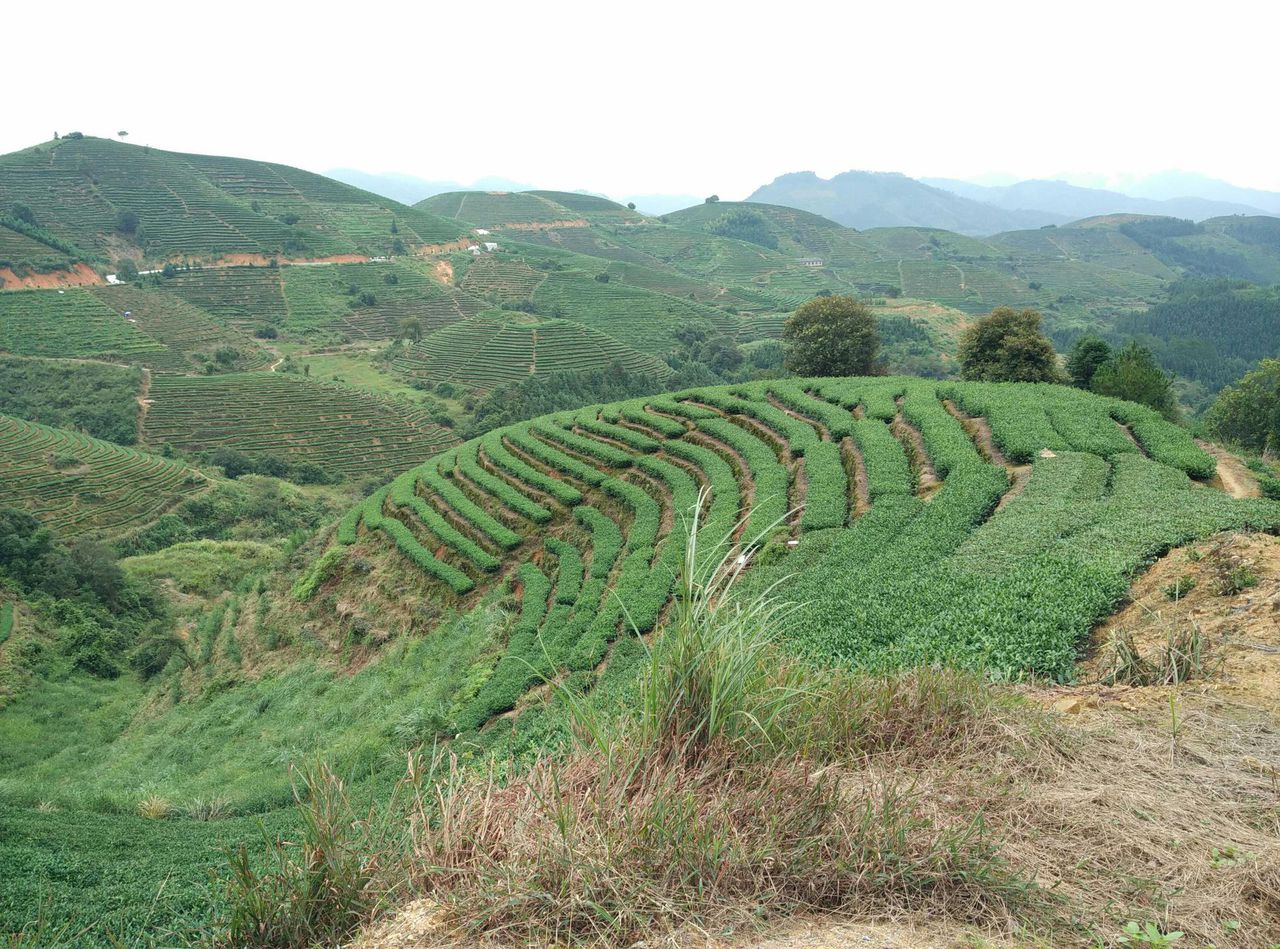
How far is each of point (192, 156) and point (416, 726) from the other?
13175 cm

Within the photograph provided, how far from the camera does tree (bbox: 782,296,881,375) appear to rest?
111 ft

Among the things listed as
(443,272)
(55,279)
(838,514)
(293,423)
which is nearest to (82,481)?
(293,423)

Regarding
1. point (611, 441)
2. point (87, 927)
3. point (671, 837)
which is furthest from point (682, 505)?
point (671, 837)

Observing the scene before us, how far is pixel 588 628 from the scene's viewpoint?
14.1 meters

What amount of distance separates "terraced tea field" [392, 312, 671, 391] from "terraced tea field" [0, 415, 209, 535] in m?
26.2

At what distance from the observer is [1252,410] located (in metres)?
31.0

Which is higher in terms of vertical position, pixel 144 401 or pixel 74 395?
pixel 74 395

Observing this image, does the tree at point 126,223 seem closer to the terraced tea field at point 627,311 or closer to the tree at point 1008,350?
the terraced tea field at point 627,311

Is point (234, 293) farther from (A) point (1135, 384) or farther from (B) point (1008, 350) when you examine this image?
(A) point (1135, 384)

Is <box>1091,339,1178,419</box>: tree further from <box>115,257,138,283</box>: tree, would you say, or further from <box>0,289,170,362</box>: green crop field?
<box>115,257,138,283</box>: tree

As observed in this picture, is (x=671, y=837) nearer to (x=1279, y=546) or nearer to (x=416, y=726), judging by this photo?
(x=1279, y=546)

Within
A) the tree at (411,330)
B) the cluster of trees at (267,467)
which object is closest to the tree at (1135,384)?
the cluster of trees at (267,467)

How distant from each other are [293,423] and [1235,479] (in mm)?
53034

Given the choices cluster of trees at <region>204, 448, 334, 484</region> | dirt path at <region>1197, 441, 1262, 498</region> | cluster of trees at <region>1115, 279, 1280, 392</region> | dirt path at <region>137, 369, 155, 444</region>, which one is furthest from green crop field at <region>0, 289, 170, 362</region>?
cluster of trees at <region>1115, 279, 1280, 392</region>
